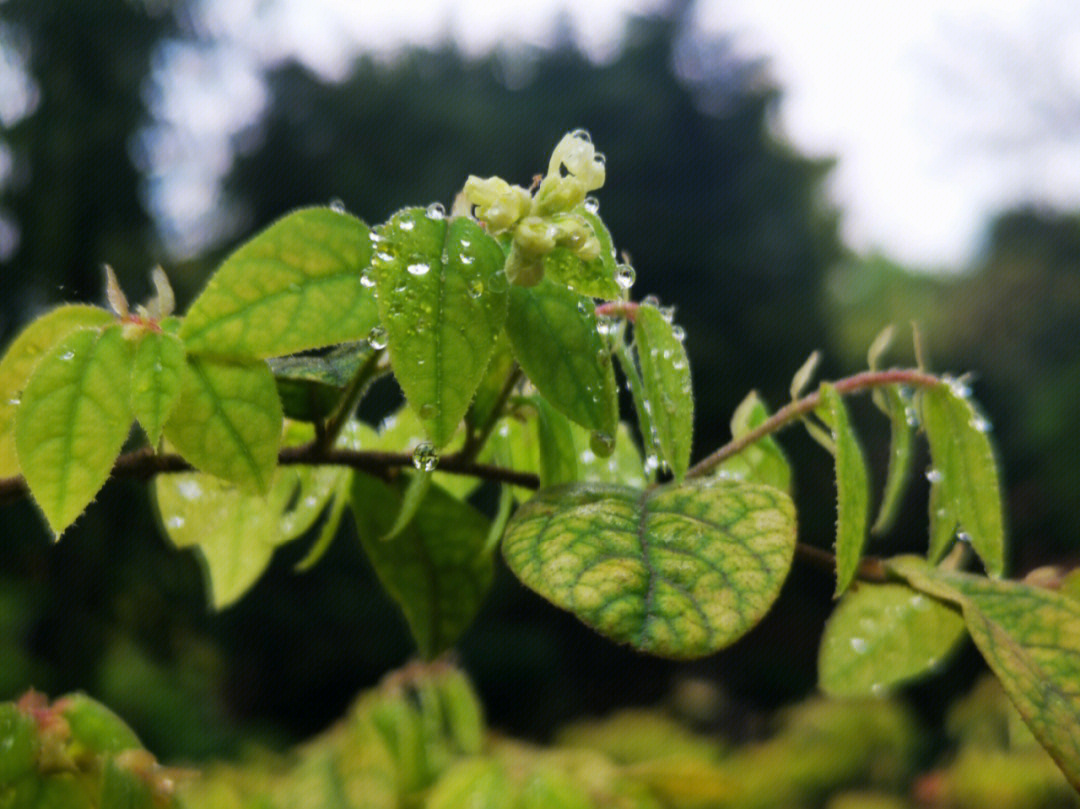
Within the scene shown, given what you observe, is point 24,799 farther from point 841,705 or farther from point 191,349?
point 841,705

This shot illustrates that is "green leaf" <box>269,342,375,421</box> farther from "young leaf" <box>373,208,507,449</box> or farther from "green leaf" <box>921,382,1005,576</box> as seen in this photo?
"green leaf" <box>921,382,1005,576</box>

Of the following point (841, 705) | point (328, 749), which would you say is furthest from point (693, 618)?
point (841, 705)

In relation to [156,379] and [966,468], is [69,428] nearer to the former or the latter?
[156,379]

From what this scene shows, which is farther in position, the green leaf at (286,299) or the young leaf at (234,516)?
the young leaf at (234,516)

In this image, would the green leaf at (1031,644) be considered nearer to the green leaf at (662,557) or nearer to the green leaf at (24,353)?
the green leaf at (662,557)

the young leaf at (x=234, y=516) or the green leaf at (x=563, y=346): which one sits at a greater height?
the green leaf at (x=563, y=346)

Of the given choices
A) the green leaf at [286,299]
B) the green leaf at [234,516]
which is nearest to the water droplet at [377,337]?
the green leaf at [286,299]

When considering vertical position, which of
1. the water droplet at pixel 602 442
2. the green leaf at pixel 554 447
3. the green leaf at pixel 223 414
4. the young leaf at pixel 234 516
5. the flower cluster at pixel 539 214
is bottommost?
the young leaf at pixel 234 516
